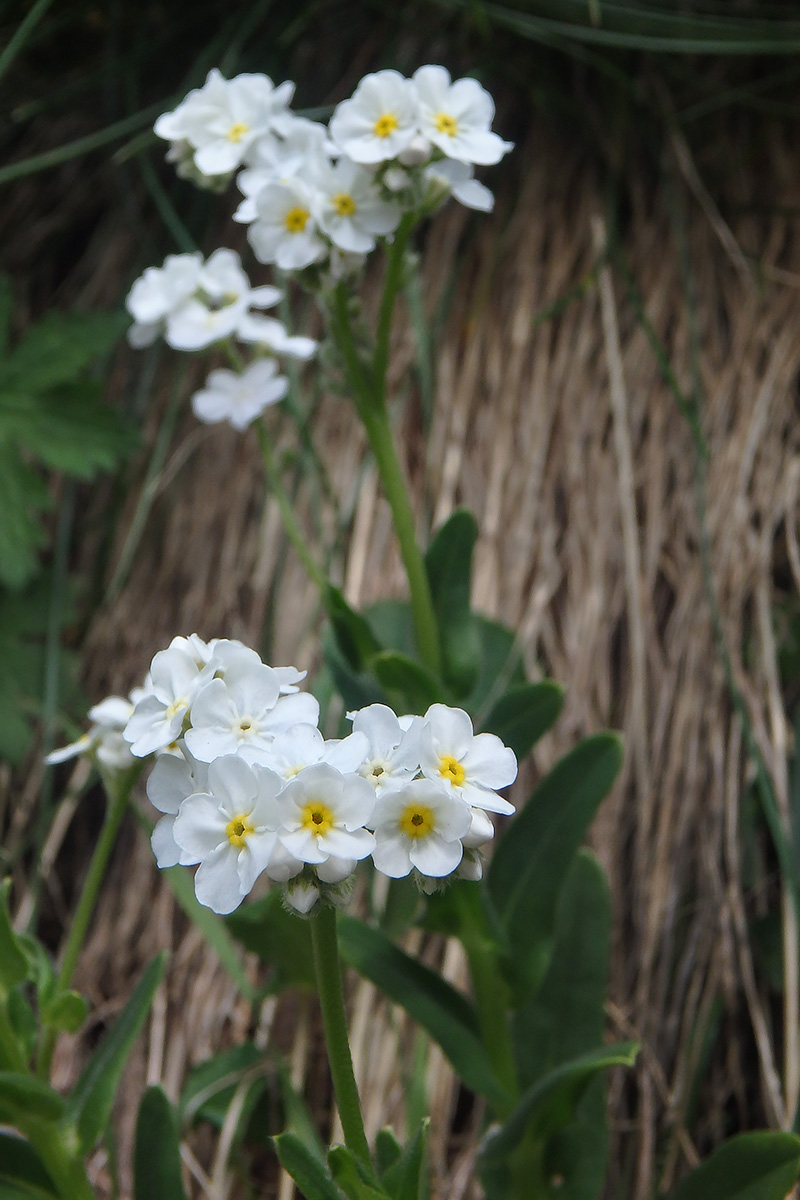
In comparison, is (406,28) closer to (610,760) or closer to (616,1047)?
(610,760)

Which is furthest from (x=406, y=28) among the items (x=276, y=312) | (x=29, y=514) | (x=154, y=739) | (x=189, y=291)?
(x=154, y=739)

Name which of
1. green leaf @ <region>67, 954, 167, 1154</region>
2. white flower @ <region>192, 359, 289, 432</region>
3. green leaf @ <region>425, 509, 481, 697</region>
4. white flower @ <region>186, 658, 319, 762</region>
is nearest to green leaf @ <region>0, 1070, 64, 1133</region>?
green leaf @ <region>67, 954, 167, 1154</region>

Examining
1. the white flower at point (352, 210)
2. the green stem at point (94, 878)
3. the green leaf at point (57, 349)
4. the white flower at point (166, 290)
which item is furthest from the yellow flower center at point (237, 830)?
the green leaf at point (57, 349)

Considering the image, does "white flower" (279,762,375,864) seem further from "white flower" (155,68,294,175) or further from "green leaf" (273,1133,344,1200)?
"white flower" (155,68,294,175)

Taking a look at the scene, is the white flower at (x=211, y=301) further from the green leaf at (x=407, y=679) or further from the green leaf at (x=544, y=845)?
the green leaf at (x=544, y=845)

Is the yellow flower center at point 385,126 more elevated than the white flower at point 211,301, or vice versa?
the yellow flower center at point 385,126
